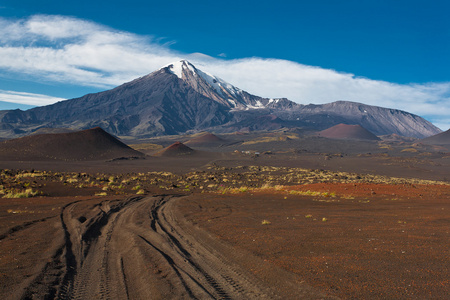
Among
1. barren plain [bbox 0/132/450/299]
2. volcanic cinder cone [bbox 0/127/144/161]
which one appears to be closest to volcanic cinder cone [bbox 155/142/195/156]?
volcanic cinder cone [bbox 0/127/144/161]

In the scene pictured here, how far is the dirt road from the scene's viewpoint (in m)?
5.69

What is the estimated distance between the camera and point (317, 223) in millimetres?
12055

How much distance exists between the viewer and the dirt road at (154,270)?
569 centimetres

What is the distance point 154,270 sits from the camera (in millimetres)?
6699

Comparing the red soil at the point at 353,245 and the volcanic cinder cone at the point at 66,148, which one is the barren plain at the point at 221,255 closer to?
the red soil at the point at 353,245

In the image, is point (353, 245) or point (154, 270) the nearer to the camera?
point (154, 270)

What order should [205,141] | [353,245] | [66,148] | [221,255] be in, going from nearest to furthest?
[221,255], [353,245], [66,148], [205,141]

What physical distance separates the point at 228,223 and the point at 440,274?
6.98 meters

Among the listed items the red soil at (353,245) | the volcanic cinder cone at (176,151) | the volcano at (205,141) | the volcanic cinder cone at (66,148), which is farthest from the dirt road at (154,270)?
the volcano at (205,141)

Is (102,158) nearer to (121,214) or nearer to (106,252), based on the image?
(121,214)

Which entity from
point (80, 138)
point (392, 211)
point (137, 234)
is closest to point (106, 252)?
point (137, 234)

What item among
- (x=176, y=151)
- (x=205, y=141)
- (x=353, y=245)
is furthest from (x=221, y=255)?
(x=205, y=141)

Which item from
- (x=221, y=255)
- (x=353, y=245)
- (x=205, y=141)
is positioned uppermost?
(x=205, y=141)

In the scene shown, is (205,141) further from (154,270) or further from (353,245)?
(154,270)
